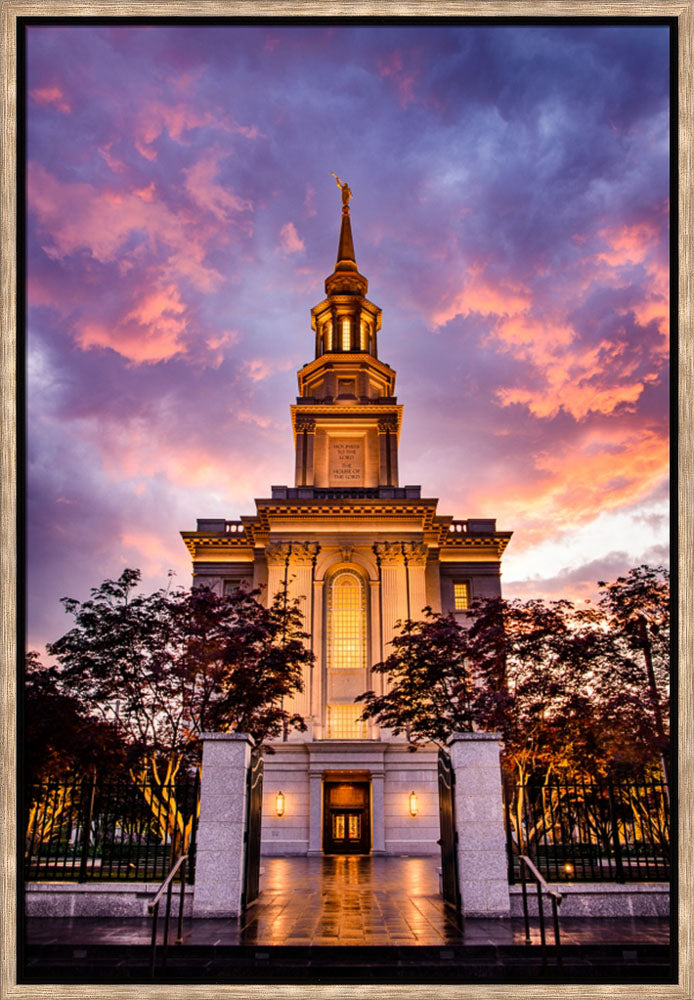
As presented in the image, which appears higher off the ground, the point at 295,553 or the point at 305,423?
the point at 305,423

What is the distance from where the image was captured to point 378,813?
106 ft

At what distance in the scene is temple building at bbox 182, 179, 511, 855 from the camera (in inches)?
1286

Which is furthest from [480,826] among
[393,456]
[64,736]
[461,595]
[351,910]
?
[393,456]

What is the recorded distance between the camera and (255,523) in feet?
134

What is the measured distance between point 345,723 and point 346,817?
3.99m

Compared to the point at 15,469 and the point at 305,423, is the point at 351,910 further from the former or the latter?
the point at 305,423

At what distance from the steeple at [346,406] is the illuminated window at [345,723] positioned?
38.2 feet

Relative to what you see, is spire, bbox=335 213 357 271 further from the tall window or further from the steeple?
the tall window

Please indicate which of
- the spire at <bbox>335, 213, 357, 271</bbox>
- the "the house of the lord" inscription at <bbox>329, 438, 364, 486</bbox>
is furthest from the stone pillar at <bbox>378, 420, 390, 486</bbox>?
the spire at <bbox>335, 213, 357, 271</bbox>

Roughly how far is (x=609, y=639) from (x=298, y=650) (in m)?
8.98

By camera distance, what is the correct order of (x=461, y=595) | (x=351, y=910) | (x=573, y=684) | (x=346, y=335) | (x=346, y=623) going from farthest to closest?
(x=346, y=335), (x=461, y=595), (x=346, y=623), (x=573, y=684), (x=351, y=910)

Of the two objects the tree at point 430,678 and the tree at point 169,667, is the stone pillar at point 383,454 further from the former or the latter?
the tree at point 169,667

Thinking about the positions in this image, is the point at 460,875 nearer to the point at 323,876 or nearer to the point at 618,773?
the point at 323,876

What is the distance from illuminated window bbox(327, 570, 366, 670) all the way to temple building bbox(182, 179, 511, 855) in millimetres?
69
